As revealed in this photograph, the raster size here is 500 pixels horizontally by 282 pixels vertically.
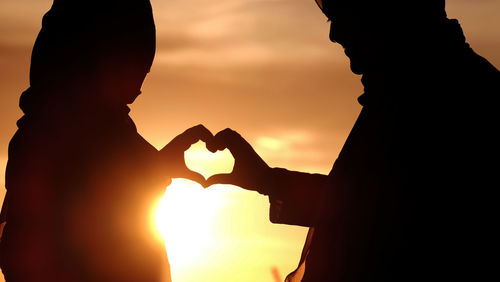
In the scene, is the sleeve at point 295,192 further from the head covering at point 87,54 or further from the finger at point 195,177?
the head covering at point 87,54

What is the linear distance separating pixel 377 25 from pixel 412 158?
967 mm

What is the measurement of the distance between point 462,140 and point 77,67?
2976 mm

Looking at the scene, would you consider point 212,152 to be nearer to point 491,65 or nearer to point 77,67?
point 77,67

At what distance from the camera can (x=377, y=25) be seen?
6.44 metres

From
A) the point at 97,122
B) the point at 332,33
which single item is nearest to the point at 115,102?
the point at 97,122

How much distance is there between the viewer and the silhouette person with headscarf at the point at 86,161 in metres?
6.86

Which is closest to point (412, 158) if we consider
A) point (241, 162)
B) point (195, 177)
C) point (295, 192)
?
→ point (295, 192)

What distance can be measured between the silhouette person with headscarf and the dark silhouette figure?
1.40 m

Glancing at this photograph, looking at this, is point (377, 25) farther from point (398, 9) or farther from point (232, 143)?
point (232, 143)

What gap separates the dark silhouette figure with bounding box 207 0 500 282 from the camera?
237 inches

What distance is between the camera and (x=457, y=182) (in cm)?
609

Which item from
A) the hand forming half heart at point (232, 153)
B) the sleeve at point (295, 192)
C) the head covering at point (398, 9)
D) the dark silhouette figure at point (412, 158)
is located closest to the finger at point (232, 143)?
the hand forming half heart at point (232, 153)

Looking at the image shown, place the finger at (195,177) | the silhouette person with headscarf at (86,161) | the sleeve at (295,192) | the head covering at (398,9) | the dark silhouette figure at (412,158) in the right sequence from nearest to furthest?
1. the dark silhouette figure at (412,158)
2. the head covering at (398,9)
3. the silhouette person with headscarf at (86,161)
4. the finger at (195,177)
5. the sleeve at (295,192)

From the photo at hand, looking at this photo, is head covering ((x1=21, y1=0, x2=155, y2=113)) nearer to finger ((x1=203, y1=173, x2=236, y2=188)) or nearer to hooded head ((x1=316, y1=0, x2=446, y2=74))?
finger ((x1=203, y1=173, x2=236, y2=188))
